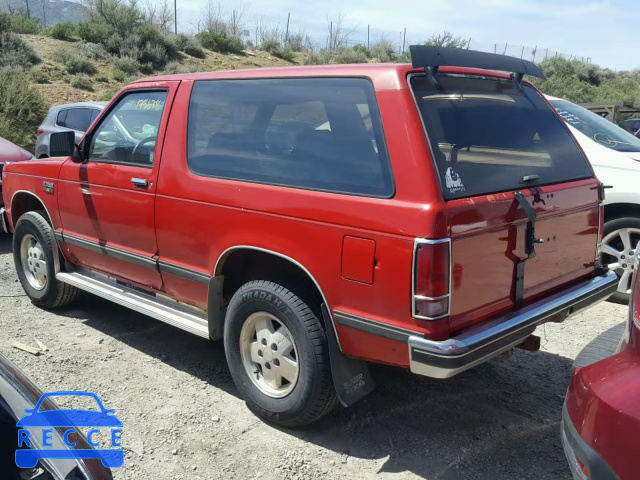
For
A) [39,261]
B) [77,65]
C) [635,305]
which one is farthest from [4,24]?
[635,305]

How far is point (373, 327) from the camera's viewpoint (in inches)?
115

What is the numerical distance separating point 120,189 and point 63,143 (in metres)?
0.83

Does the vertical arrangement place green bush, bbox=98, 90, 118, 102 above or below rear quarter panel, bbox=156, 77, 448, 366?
above

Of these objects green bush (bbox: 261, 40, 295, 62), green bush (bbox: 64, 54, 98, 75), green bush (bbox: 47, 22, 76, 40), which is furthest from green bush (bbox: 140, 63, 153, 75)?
green bush (bbox: 261, 40, 295, 62)

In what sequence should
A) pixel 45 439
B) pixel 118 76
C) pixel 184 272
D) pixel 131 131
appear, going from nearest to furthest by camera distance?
pixel 45 439
pixel 184 272
pixel 131 131
pixel 118 76

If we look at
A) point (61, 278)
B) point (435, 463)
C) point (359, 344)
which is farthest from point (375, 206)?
point (61, 278)

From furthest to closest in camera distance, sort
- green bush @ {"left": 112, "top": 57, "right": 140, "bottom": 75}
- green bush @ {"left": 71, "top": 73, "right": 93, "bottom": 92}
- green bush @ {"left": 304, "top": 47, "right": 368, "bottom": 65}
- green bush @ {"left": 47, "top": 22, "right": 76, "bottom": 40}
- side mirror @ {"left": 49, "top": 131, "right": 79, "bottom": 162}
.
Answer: green bush @ {"left": 304, "top": 47, "right": 368, "bottom": 65} < green bush @ {"left": 47, "top": 22, "right": 76, "bottom": 40} < green bush @ {"left": 112, "top": 57, "right": 140, "bottom": 75} < green bush @ {"left": 71, "top": 73, "right": 93, "bottom": 92} < side mirror @ {"left": 49, "top": 131, "right": 79, "bottom": 162}

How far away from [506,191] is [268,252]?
4.42 ft

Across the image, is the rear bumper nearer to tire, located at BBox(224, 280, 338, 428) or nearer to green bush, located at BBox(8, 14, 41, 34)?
tire, located at BBox(224, 280, 338, 428)

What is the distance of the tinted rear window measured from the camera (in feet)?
9.76

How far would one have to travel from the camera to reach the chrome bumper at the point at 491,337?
8.92ft

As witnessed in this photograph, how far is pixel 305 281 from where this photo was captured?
3.41m

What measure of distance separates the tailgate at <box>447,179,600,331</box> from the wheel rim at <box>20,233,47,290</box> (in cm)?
390

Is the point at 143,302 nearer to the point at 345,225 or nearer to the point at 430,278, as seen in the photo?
the point at 345,225
